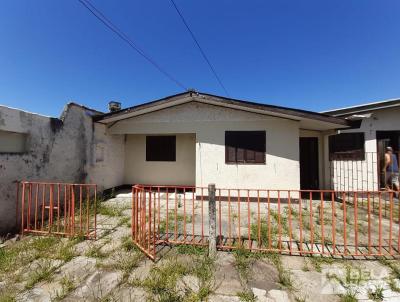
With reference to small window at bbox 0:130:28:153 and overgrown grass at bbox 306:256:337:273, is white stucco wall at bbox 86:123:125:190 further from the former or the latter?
overgrown grass at bbox 306:256:337:273

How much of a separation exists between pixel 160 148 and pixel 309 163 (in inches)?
258

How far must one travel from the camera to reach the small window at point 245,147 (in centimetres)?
761

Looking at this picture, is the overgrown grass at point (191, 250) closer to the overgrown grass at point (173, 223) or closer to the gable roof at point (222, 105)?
the overgrown grass at point (173, 223)

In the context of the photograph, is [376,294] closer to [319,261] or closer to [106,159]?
[319,261]

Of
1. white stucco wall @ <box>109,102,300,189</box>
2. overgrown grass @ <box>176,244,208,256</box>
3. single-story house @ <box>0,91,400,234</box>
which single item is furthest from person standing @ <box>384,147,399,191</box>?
overgrown grass @ <box>176,244,208,256</box>

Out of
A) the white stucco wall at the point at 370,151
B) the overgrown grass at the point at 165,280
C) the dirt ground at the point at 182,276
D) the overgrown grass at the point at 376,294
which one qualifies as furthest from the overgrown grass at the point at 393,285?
the white stucco wall at the point at 370,151

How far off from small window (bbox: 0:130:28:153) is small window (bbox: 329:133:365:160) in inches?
399

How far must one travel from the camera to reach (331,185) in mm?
8609

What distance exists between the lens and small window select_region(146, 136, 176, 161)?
31.8 ft

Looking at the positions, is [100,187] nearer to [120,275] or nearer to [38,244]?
[38,244]

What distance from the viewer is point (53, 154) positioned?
5.88 m

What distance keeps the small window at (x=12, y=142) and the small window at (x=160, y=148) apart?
5.00 m

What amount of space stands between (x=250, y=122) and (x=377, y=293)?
573 cm

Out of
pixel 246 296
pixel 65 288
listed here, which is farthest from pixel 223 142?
pixel 65 288
